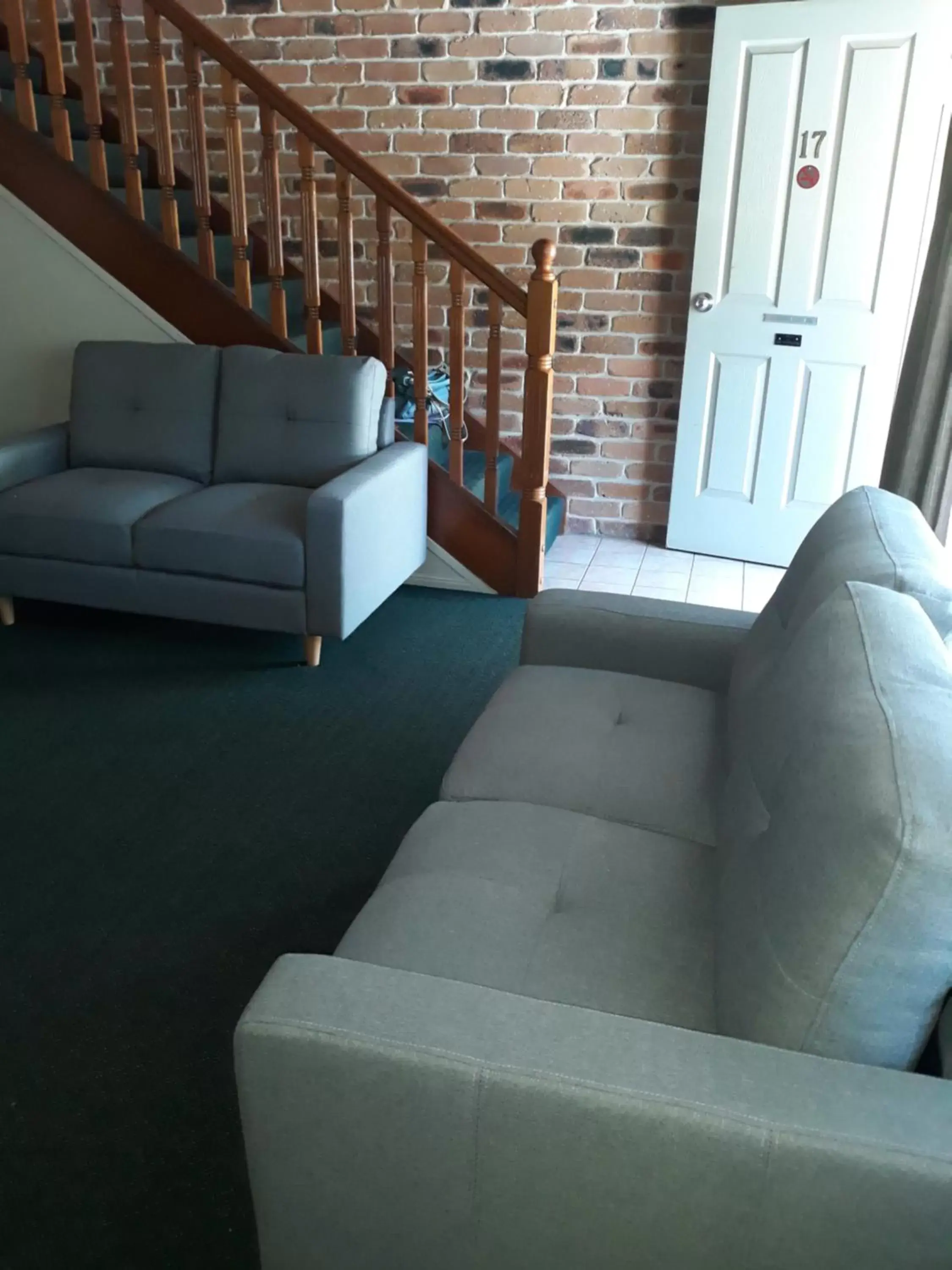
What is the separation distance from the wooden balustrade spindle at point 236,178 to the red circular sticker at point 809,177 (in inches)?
77.4

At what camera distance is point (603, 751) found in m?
1.79

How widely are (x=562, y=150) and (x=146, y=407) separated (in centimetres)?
192

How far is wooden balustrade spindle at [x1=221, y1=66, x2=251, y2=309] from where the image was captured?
3361 mm

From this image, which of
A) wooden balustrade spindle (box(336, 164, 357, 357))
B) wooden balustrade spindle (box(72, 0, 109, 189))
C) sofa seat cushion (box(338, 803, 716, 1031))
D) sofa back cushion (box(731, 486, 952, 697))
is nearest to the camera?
sofa seat cushion (box(338, 803, 716, 1031))

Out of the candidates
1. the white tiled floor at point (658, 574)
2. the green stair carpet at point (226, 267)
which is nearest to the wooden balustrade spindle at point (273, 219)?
the green stair carpet at point (226, 267)

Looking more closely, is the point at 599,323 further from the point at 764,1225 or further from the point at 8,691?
the point at 764,1225

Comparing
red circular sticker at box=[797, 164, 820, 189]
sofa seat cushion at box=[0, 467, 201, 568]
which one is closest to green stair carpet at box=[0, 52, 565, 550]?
sofa seat cushion at box=[0, 467, 201, 568]

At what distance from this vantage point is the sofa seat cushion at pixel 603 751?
5.40ft

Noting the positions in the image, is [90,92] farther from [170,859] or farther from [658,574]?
[170,859]

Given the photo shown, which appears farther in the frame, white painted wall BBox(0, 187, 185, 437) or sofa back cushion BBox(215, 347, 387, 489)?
white painted wall BBox(0, 187, 185, 437)

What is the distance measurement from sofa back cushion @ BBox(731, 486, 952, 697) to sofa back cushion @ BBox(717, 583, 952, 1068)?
0.29m

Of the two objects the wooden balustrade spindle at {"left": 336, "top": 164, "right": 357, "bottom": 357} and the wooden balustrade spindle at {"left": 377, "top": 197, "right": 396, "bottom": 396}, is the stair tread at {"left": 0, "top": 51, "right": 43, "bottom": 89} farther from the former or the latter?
the wooden balustrade spindle at {"left": 377, "top": 197, "right": 396, "bottom": 396}

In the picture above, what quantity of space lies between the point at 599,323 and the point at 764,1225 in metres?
3.67

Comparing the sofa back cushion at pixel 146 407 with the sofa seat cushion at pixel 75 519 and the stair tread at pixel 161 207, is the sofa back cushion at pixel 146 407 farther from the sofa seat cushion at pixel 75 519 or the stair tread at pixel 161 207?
the stair tread at pixel 161 207
